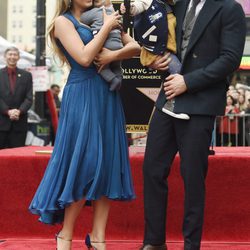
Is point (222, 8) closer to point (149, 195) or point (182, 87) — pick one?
point (182, 87)

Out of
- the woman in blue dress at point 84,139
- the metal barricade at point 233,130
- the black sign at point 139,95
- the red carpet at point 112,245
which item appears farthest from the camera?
the metal barricade at point 233,130

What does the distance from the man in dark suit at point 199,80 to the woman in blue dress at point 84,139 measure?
327mm

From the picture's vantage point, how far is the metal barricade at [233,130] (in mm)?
11469

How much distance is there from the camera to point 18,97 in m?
9.77

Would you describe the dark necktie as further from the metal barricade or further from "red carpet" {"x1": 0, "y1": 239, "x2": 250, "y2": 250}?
the metal barricade

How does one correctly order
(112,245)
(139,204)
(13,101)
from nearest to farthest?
(112,245), (139,204), (13,101)

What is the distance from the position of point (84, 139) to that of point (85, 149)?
0.06 metres

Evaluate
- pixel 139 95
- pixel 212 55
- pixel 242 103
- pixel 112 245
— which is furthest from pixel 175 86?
pixel 242 103

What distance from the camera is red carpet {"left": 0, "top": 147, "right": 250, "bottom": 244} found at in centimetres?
492

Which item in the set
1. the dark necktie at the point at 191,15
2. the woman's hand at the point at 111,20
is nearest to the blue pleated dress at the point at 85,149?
the woman's hand at the point at 111,20

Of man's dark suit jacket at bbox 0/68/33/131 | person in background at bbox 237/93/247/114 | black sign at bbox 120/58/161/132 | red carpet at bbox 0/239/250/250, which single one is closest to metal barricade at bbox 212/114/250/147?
person in background at bbox 237/93/247/114

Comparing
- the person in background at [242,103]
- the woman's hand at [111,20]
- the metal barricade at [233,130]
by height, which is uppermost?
the woman's hand at [111,20]

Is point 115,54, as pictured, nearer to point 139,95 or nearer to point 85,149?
point 85,149

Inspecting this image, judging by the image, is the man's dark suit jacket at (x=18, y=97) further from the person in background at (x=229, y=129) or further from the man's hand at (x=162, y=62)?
the man's hand at (x=162, y=62)
